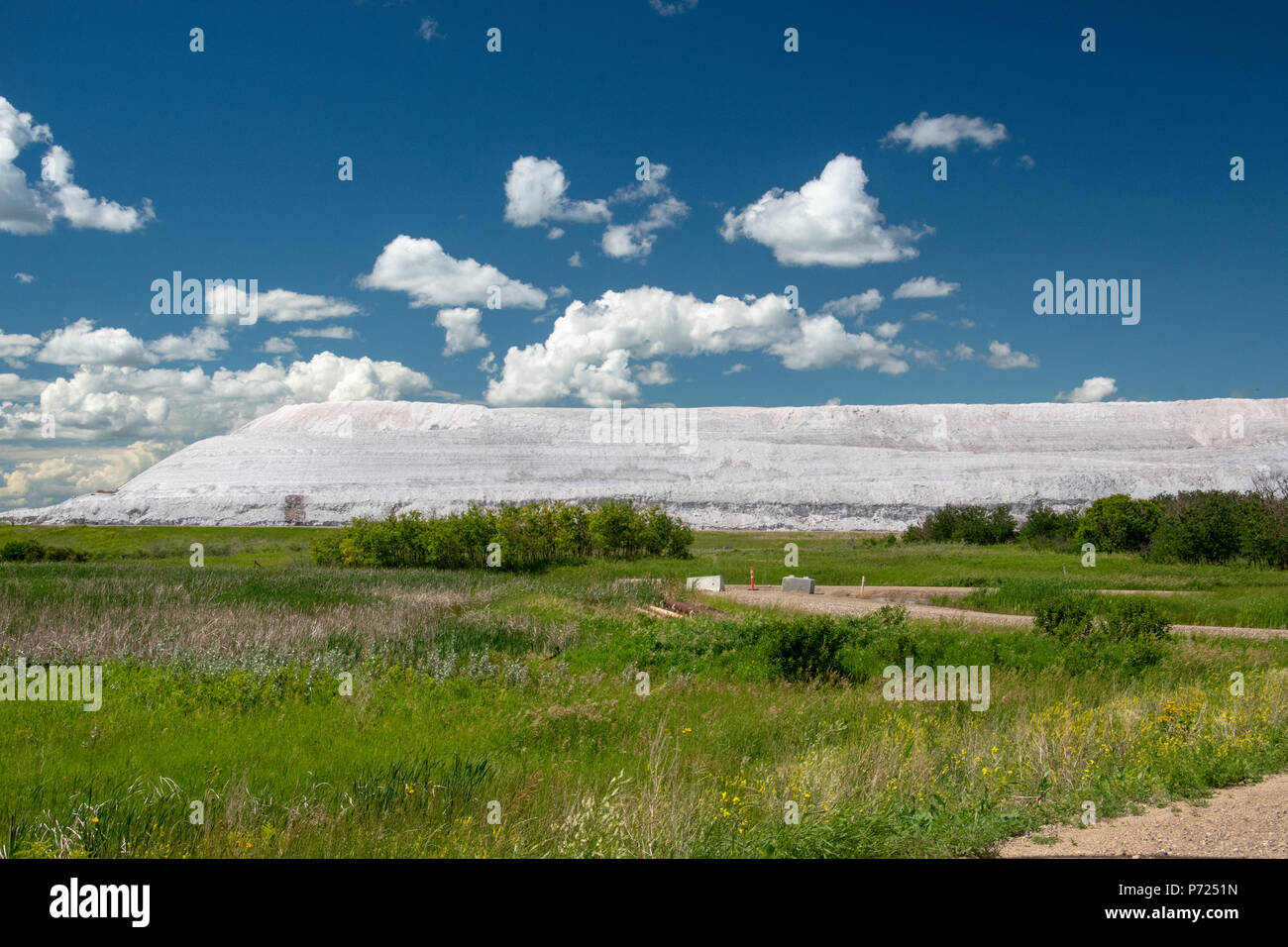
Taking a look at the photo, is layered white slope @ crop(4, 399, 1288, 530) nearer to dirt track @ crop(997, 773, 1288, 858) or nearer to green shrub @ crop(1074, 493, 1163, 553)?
green shrub @ crop(1074, 493, 1163, 553)

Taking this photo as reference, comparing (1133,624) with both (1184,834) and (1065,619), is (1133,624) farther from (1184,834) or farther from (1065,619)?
(1184,834)

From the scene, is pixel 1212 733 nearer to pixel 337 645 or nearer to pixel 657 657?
pixel 657 657

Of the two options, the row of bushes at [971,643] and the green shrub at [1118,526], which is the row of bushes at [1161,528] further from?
the row of bushes at [971,643]

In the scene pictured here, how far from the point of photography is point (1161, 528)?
41.9 metres

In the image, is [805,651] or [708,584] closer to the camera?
[805,651]

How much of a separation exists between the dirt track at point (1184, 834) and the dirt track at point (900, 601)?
460 inches

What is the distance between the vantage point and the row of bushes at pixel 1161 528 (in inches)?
1475

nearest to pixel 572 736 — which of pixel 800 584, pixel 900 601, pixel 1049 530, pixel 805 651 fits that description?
pixel 805 651

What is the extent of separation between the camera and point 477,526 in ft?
141

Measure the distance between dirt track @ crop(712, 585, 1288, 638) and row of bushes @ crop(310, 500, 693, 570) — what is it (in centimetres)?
1553

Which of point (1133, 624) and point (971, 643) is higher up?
point (1133, 624)

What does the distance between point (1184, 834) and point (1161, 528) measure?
42.8 m

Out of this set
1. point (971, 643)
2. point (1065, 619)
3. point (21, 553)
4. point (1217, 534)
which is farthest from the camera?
point (21, 553)

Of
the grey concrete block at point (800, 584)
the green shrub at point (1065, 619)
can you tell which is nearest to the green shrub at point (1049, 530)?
the grey concrete block at point (800, 584)
